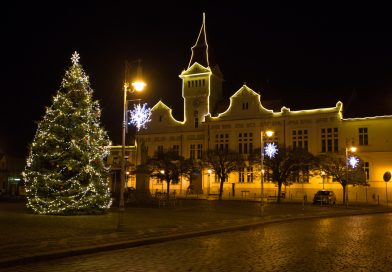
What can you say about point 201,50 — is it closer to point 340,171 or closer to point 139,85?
point 340,171

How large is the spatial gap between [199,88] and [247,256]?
54865mm

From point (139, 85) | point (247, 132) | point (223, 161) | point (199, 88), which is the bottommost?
point (223, 161)

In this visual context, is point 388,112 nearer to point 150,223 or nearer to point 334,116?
point 334,116

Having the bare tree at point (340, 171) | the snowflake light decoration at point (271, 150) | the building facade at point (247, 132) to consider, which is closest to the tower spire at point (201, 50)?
the building facade at point (247, 132)

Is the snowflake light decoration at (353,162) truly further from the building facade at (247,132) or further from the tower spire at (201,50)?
the tower spire at (201,50)

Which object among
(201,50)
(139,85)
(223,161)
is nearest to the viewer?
(139,85)

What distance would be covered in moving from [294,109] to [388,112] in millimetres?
11476

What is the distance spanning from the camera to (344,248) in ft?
41.5

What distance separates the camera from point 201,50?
6775 cm

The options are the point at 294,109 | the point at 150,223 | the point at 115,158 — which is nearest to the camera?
the point at 150,223

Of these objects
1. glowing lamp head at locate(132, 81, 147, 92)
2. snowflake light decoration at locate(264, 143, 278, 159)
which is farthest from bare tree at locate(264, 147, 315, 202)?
glowing lamp head at locate(132, 81, 147, 92)

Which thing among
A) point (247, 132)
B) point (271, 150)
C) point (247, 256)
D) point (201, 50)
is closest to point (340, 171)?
point (271, 150)

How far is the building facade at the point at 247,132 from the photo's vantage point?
5325 centimetres

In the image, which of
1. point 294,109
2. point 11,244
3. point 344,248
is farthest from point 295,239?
point 294,109
